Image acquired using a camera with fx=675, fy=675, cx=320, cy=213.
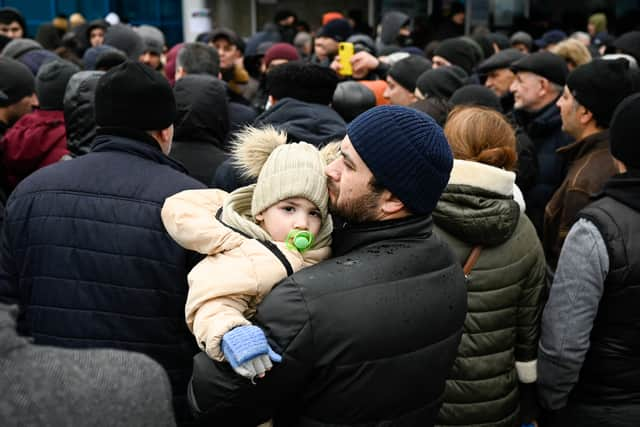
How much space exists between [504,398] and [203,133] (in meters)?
2.10

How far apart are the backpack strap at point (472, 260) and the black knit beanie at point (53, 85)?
278 centimetres

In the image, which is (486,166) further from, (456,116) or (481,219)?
(456,116)

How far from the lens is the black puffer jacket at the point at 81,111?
3699 mm

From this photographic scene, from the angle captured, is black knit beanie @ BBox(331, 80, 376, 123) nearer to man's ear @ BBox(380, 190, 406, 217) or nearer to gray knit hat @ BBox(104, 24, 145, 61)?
man's ear @ BBox(380, 190, 406, 217)

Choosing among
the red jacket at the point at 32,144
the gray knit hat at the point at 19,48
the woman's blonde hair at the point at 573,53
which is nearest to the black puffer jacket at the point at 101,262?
the red jacket at the point at 32,144

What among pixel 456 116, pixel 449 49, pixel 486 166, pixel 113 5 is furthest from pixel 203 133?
pixel 113 5

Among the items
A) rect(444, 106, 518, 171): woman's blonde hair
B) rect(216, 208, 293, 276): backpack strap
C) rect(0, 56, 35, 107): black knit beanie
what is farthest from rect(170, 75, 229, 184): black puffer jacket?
rect(216, 208, 293, 276): backpack strap

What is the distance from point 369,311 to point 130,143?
119cm

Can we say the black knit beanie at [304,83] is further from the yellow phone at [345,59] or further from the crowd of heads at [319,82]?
the yellow phone at [345,59]

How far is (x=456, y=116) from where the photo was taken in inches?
116

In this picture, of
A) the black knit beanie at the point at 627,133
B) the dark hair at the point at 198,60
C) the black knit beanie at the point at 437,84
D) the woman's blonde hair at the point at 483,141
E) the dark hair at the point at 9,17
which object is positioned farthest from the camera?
the dark hair at the point at 9,17

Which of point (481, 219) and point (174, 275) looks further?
point (481, 219)

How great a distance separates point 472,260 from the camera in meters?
2.63

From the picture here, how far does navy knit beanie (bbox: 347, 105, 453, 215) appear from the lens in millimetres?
1853
